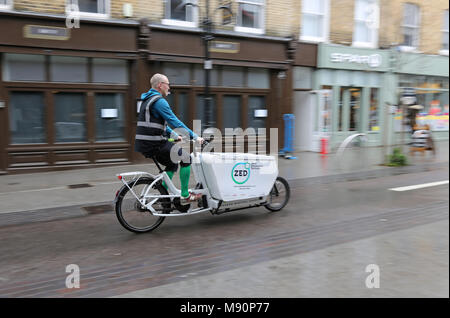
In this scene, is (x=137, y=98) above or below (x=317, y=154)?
above

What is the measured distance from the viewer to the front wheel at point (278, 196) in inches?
256

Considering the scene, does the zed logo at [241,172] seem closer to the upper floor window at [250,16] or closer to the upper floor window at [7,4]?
the upper floor window at [7,4]

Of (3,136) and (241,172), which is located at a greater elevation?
(3,136)

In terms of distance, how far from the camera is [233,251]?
4.71m

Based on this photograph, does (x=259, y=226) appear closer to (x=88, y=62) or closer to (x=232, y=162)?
(x=232, y=162)

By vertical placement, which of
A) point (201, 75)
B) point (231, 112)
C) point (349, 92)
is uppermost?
point (201, 75)

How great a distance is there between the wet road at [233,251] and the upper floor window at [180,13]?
7508 millimetres

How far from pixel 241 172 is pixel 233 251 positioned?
1454mm

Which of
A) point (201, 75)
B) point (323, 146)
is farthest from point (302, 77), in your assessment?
point (201, 75)

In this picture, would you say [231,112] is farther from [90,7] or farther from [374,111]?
[374,111]

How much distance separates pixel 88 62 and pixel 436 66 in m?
15.9

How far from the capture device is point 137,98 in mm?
11578
